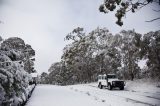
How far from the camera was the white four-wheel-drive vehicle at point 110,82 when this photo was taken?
3022cm

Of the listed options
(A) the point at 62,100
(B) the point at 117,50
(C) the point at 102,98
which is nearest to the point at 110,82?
(C) the point at 102,98

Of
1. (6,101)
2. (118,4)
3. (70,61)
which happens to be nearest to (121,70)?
(70,61)

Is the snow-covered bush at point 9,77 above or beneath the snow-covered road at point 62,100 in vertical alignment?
above

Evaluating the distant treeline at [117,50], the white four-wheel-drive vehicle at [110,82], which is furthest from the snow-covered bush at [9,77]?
the distant treeline at [117,50]

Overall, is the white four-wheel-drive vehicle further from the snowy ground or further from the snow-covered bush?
the snow-covered bush

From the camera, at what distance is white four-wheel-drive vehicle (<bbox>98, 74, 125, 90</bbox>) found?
30.2 metres

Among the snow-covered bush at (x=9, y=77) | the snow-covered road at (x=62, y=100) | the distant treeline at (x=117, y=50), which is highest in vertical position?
the distant treeline at (x=117, y=50)

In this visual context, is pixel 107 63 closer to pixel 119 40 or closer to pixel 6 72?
pixel 119 40

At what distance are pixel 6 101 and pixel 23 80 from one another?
1.37 m

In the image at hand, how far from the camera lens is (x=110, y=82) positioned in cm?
3092

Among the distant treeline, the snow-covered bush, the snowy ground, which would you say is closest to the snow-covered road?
the snowy ground

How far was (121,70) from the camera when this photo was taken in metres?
61.8

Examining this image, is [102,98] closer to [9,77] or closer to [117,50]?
[9,77]

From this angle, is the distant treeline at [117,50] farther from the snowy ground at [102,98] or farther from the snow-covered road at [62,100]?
the snow-covered road at [62,100]
